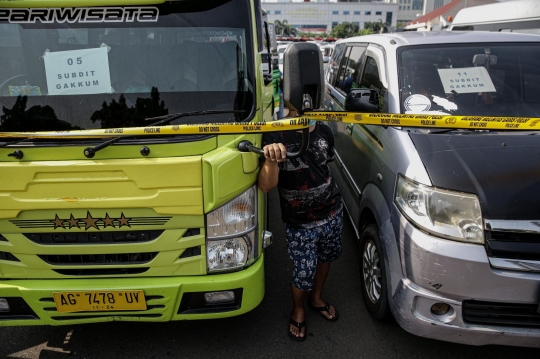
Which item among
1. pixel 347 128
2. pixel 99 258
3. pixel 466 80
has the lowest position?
pixel 99 258

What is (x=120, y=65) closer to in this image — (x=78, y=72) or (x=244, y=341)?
(x=78, y=72)

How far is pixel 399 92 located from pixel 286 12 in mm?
109152

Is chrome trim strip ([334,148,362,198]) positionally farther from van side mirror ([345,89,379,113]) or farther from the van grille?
Answer: the van grille

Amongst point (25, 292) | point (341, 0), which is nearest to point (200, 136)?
point (25, 292)

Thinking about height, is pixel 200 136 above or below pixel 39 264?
above

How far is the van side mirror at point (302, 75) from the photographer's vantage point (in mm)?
1905

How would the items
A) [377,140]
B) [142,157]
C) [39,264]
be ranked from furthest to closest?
1. [377,140]
2. [39,264]
3. [142,157]

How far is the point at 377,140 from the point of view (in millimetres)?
2953

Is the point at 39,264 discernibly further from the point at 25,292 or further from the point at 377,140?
the point at 377,140

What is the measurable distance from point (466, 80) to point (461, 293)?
1765 mm

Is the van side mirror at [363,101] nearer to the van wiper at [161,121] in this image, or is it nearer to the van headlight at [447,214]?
the van headlight at [447,214]

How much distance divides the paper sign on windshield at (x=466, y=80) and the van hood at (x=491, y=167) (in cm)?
60

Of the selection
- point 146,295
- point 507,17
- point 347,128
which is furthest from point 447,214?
point 507,17

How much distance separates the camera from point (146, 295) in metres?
2.24
